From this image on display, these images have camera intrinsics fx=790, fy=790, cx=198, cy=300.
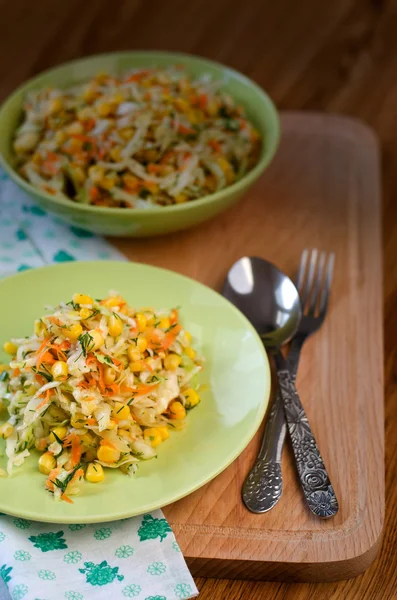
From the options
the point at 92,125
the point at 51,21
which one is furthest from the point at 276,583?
the point at 51,21

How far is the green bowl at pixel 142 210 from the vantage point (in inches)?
107

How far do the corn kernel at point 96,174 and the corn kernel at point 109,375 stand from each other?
1007 mm

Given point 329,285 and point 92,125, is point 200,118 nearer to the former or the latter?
point 92,125

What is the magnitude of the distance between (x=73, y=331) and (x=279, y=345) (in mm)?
785

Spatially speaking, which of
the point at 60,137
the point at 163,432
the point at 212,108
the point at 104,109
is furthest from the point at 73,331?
the point at 212,108

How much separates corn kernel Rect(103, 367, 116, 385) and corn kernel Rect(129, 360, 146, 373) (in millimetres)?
68

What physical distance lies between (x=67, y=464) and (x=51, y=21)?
10.4 ft

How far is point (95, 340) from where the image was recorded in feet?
6.67

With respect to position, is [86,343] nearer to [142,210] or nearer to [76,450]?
[76,450]

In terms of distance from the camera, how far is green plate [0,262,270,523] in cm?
194

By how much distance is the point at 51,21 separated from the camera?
14.6 feet

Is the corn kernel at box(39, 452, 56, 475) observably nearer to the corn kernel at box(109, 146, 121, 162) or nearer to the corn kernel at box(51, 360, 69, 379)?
the corn kernel at box(51, 360, 69, 379)

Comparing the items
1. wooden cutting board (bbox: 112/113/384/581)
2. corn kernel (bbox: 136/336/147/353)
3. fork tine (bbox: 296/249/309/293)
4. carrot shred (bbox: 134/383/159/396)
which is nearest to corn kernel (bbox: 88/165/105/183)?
wooden cutting board (bbox: 112/113/384/581)

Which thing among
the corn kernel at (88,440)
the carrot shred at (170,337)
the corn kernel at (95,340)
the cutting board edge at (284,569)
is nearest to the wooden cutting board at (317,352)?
the cutting board edge at (284,569)
